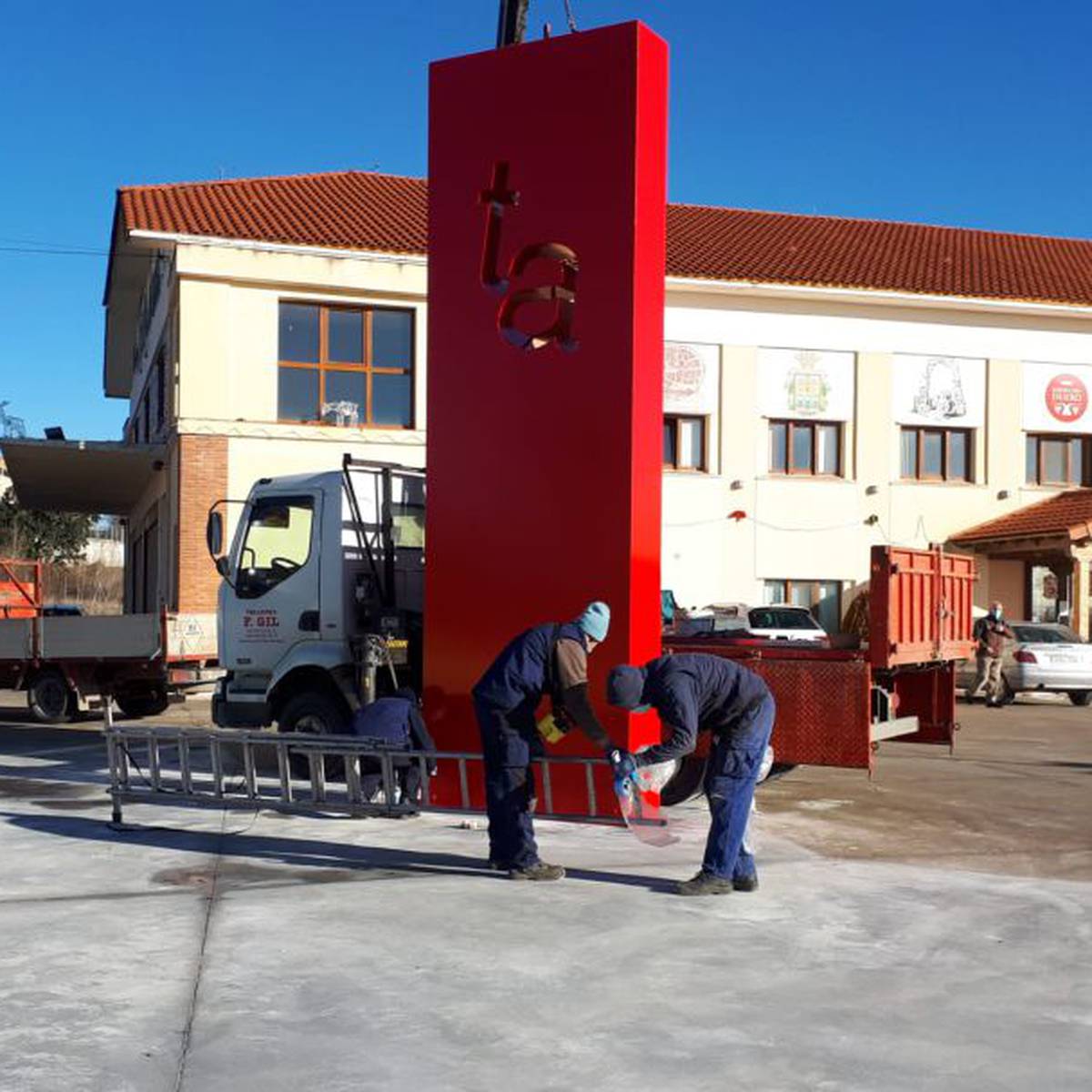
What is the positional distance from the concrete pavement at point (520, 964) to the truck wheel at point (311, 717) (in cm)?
161

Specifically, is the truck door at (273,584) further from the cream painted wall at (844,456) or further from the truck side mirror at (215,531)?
the cream painted wall at (844,456)

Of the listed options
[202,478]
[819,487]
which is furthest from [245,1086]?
[819,487]

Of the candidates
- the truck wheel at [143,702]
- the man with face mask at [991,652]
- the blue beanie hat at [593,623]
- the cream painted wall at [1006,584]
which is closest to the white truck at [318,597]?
the blue beanie hat at [593,623]

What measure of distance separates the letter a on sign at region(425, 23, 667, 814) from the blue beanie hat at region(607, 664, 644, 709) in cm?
251

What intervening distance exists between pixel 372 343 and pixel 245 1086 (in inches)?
834

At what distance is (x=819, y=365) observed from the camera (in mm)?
30188

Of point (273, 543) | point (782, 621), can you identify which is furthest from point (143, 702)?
point (782, 621)

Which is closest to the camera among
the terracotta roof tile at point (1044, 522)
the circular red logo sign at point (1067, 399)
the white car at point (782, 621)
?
the white car at point (782, 621)

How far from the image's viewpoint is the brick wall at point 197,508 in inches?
926

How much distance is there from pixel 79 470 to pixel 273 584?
54.8ft

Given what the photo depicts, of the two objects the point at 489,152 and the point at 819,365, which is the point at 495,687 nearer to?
the point at 489,152

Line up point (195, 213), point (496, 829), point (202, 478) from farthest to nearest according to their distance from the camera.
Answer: point (195, 213)
point (202, 478)
point (496, 829)

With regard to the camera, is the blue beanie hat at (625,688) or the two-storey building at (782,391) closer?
the blue beanie hat at (625,688)

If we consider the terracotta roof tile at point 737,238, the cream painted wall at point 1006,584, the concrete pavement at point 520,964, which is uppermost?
the terracotta roof tile at point 737,238
